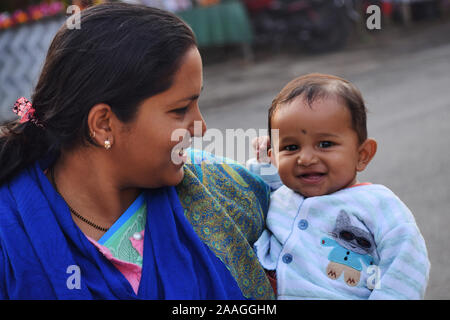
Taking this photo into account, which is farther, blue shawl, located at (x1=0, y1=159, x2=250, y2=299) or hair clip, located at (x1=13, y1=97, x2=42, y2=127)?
hair clip, located at (x1=13, y1=97, x2=42, y2=127)

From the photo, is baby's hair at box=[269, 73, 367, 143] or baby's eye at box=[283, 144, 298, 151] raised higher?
baby's hair at box=[269, 73, 367, 143]

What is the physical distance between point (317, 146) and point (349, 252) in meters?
0.38

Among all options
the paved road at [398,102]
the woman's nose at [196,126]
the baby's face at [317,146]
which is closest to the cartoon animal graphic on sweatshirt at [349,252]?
the baby's face at [317,146]

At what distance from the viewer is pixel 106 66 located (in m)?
1.60

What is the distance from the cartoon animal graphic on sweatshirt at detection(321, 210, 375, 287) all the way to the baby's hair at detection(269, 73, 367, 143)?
353 mm

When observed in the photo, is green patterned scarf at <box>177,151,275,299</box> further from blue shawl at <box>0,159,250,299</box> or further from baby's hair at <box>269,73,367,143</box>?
baby's hair at <box>269,73,367,143</box>

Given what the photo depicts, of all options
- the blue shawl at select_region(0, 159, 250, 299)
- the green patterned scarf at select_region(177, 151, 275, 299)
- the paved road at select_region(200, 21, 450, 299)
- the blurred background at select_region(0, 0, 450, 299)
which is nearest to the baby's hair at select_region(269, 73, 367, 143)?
the green patterned scarf at select_region(177, 151, 275, 299)

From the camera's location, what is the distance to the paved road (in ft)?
13.4

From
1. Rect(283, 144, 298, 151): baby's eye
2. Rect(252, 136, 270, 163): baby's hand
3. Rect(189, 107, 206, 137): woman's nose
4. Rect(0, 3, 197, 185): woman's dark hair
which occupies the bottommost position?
Rect(252, 136, 270, 163): baby's hand

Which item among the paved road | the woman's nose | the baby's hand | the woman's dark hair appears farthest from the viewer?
the paved road

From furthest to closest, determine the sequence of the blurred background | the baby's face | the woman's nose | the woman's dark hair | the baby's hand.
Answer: the blurred background
the baby's hand
the baby's face
the woman's nose
the woman's dark hair

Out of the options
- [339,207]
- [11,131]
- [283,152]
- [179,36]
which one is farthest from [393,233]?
[11,131]

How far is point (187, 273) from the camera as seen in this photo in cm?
164

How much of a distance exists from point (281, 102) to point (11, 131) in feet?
3.07
